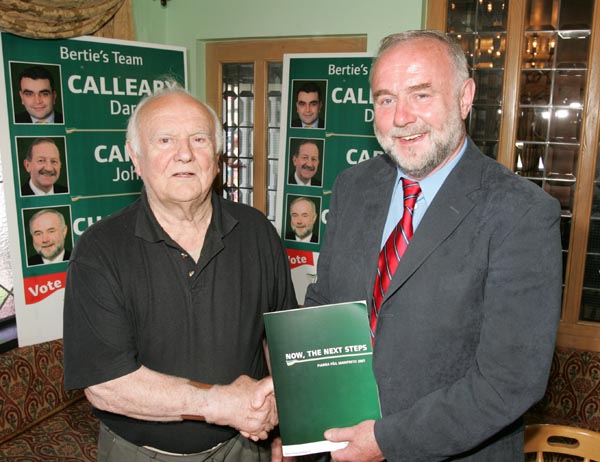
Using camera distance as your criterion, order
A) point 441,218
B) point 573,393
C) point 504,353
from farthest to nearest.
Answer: point 573,393 → point 441,218 → point 504,353

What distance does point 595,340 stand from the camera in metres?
3.78

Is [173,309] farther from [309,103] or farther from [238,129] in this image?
[238,129]

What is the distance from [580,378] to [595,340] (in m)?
0.32

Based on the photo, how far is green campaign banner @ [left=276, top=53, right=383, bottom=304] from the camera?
3.70 metres

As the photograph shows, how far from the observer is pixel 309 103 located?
12.6ft

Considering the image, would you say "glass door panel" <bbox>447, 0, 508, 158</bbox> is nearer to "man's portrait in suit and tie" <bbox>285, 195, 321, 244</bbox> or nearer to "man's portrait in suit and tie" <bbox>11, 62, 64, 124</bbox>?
"man's portrait in suit and tie" <bbox>285, 195, 321, 244</bbox>

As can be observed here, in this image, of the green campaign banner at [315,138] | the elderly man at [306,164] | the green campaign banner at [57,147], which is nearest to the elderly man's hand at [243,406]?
the green campaign banner at [57,147]

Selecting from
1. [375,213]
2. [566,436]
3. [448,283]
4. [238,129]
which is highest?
[238,129]

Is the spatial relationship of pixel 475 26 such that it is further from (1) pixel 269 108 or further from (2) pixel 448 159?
(2) pixel 448 159

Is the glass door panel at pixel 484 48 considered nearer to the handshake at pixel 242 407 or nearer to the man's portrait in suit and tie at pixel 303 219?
the man's portrait in suit and tie at pixel 303 219

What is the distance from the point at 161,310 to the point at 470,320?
33.7 inches

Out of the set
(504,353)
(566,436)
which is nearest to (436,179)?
(504,353)

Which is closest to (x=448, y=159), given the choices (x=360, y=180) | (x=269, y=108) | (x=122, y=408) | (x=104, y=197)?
(x=360, y=180)

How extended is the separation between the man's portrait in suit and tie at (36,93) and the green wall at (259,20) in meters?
1.08
